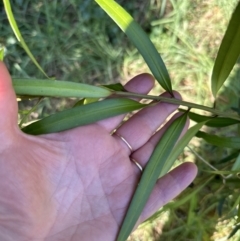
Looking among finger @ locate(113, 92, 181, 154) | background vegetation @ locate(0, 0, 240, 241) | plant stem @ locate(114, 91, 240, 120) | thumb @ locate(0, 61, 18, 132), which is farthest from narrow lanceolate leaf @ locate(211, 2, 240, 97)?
background vegetation @ locate(0, 0, 240, 241)

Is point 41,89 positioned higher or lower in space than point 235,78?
higher

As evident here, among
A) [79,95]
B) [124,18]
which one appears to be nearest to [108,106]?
[79,95]

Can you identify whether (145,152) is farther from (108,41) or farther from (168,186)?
(108,41)

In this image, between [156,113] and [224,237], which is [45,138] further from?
[224,237]

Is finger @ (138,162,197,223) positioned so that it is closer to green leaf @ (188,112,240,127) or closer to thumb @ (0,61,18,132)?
green leaf @ (188,112,240,127)

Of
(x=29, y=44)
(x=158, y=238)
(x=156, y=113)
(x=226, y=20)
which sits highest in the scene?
(x=226, y=20)

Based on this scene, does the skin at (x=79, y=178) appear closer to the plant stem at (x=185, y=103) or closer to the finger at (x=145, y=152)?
the finger at (x=145, y=152)

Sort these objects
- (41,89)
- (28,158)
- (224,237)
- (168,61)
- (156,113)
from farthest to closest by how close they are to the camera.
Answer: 1. (168,61)
2. (224,237)
3. (156,113)
4. (28,158)
5. (41,89)
